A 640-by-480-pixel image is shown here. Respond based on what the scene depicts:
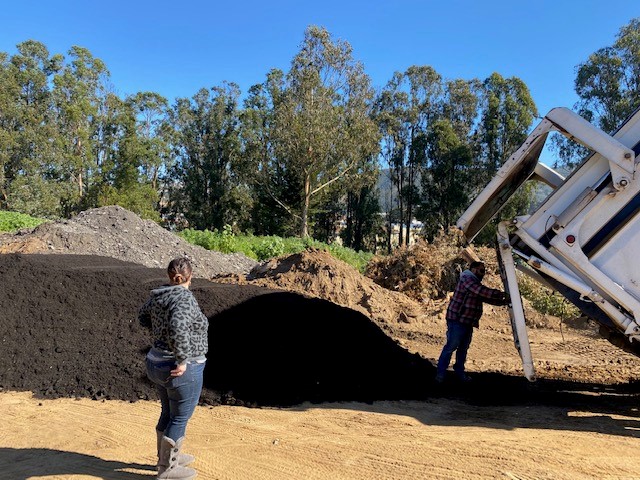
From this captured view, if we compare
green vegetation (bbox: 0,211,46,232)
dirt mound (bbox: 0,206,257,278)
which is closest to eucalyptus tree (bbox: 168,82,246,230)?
green vegetation (bbox: 0,211,46,232)

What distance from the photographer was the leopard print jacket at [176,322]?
306 cm

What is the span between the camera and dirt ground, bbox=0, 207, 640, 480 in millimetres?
3799

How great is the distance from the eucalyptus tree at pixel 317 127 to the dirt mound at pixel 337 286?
17903mm

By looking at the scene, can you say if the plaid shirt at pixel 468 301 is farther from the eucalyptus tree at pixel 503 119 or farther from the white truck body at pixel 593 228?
the eucalyptus tree at pixel 503 119

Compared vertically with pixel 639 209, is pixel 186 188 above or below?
above

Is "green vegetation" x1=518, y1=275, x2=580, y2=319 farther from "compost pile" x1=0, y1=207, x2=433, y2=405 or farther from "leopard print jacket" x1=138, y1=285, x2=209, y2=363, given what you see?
"leopard print jacket" x1=138, y1=285, x2=209, y2=363

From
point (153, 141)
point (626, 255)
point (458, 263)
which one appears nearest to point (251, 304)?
point (626, 255)

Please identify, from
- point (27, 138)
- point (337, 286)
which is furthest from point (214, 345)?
point (27, 138)

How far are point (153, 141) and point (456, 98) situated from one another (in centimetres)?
2219

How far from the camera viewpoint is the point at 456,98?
123 ft

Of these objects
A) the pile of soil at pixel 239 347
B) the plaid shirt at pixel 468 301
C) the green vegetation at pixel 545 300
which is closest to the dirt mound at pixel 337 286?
the pile of soil at pixel 239 347

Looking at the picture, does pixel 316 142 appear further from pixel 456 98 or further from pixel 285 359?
pixel 285 359

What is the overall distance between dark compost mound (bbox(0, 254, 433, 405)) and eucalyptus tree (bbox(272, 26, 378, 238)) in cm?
2336

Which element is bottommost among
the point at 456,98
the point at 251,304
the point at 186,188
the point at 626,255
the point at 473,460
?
the point at 473,460
